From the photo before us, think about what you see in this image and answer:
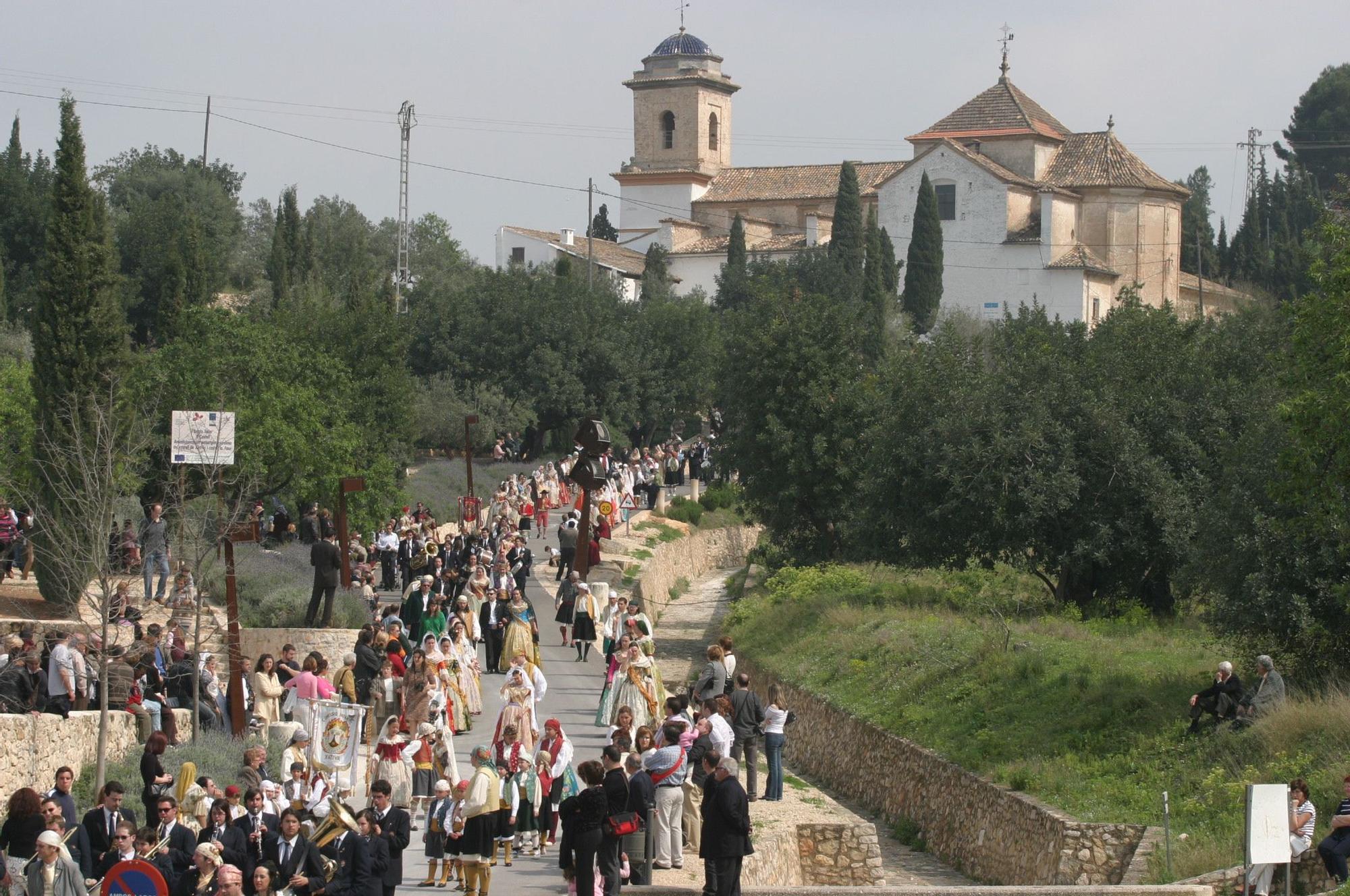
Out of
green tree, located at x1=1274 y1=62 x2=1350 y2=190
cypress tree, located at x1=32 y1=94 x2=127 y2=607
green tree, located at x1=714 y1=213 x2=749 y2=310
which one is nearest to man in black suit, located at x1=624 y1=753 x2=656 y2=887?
cypress tree, located at x1=32 y1=94 x2=127 y2=607

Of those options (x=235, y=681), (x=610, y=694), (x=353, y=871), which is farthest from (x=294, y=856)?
(x=610, y=694)

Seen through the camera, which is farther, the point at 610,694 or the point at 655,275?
the point at 655,275

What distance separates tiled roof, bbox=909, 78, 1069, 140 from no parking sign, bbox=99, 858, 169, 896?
76.9m

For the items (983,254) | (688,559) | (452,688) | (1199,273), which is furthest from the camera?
(1199,273)

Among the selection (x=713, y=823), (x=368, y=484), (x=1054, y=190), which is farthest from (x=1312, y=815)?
(x=1054, y=190)

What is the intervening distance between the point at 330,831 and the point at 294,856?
1.22 ft

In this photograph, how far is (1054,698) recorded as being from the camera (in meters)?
22.0

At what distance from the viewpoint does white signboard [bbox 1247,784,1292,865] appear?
12.5 metres

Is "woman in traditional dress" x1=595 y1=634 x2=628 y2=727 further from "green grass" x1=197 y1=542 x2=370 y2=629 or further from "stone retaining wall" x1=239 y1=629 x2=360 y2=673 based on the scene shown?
"green grass" x1=197 y1=542 x2=370 y2=629

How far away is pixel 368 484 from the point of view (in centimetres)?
3312

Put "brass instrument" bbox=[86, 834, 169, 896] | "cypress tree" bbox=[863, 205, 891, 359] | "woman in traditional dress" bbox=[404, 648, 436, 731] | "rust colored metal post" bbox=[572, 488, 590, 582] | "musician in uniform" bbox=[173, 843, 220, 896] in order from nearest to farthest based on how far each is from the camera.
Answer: "musician in uniform" bbox=[173, 843, 220, 896] < "brass instrument" bbox=[86, 834, 169, 896] < "woman in traditional dress" bbox=[404, 648, 436, 731] < "rust colored metal post" bbox=[572, 488, 590, 582] < "cypress tree" bbox=[863, 205, 891, 359]

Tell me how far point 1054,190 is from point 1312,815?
68673 mm

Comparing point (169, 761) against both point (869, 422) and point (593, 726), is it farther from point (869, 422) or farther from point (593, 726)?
point (869, 422)

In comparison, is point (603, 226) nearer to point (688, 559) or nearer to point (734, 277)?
point (734, 277)
